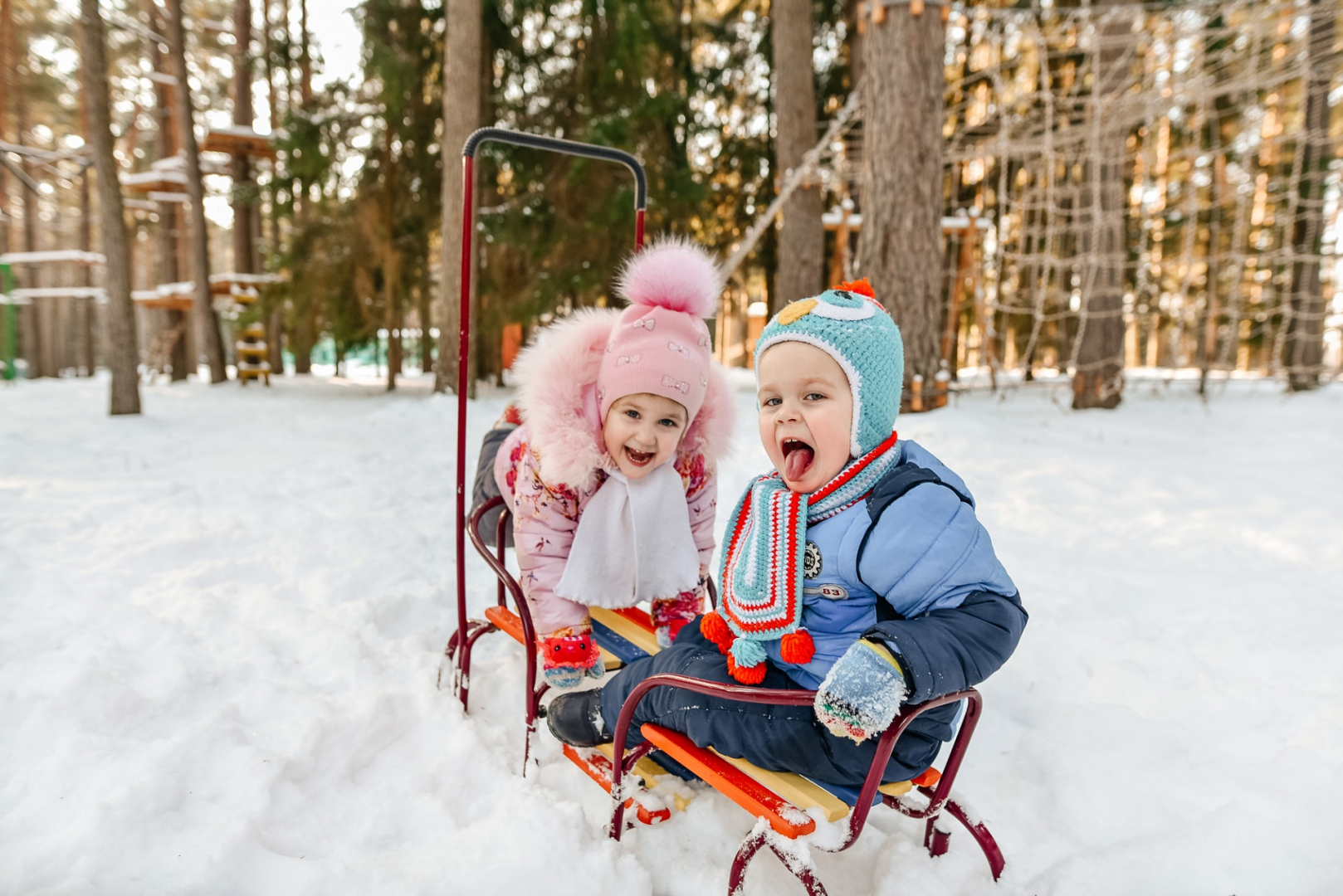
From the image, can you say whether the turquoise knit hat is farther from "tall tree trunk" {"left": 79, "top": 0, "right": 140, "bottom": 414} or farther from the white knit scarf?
"tall tree trunk" {"left": 79, "top": 0, "right": 140, "bottom": 414}

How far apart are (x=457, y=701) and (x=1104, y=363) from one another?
22.8 feet

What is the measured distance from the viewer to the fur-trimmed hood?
229cm

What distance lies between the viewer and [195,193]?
11453mm

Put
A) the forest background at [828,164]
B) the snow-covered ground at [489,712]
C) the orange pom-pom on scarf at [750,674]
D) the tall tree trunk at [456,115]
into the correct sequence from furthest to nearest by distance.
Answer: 1. the tall tree trunk at [456,115]
2. the forest background at [828,164]
3. the snow-covered ground at [489,712]
4. the orange pom-pom on scarf at [750,674]

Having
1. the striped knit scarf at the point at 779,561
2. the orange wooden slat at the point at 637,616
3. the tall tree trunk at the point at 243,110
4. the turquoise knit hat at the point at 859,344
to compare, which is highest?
the tall tree trunk at the point at 243,110

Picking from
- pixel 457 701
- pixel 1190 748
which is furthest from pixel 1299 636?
pixel 457 701

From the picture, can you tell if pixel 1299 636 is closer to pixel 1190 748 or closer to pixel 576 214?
pixel 1190 748

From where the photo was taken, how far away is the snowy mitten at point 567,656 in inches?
90.3

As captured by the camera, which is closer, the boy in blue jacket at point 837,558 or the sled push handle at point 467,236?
the boy in blue jacket at point 837,558

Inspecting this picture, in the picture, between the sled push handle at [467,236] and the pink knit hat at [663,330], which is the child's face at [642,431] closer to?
the pink knit hat at [663,330]

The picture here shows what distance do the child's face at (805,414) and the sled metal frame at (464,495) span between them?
36.9 inches

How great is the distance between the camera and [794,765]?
5.42 ft

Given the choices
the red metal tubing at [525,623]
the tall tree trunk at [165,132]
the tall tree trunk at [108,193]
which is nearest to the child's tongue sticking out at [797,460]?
the red metal tubing at [525,623]

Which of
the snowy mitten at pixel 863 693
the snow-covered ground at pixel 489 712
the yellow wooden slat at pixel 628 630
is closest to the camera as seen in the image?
the snowy mitten at pixel 863 693
